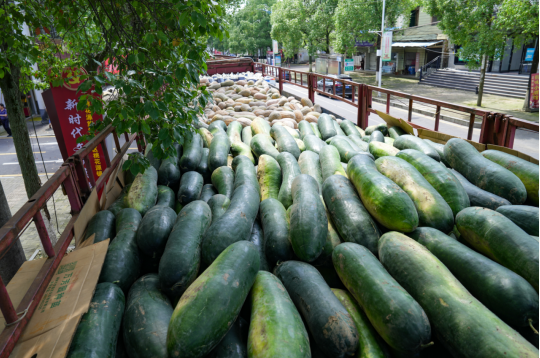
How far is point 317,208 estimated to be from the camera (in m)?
3.05

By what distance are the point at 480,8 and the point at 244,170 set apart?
1766 cm

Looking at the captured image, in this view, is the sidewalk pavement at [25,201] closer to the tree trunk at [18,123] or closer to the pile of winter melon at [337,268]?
the tree trunk at [18,123]

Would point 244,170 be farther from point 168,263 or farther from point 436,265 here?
point 436,265

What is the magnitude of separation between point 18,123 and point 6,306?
511 centimetres

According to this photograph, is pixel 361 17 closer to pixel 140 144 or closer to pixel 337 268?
pixel 140 144

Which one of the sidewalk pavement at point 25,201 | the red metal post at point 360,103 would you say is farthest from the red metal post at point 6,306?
the red metal post at point 360,103

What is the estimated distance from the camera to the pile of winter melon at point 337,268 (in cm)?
204

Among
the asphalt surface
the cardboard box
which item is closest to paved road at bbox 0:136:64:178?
the asphalt surface

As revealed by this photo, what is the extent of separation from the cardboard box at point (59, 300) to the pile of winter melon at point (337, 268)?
0.09 metres

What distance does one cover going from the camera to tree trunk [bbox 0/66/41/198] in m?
5.68

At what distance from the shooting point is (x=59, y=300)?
2354 millimetres

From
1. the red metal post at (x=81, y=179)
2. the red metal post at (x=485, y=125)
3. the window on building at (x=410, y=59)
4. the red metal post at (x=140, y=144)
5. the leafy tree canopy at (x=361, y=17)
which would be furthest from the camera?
the window on building at (x=410, y=59)

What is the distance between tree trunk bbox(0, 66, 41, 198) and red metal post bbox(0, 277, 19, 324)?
484cm

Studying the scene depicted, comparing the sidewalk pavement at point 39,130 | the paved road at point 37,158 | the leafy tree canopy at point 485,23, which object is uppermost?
the leafy tree canopy at point 485,23
